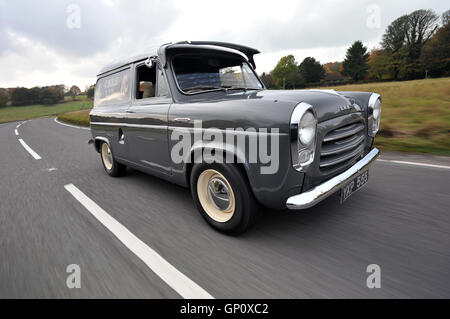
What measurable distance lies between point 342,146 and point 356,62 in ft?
245

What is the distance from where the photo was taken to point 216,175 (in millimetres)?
2576

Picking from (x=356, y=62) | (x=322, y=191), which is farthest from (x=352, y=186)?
(x=356, y=62)

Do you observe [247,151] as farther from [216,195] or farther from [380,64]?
[380,64]

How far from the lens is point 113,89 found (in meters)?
4.21

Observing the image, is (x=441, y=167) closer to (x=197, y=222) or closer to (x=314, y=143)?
(x=314, y=143)

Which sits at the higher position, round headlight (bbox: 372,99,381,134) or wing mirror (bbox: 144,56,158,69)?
wing mirror (bbox: 144,56,158,69)

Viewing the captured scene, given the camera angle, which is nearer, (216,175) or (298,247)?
(298,247)

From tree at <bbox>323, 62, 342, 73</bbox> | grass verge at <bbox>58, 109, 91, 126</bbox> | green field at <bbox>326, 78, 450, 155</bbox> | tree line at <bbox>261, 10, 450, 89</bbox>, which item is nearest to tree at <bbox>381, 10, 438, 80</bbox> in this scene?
tree line at <bbox>261, 10, 450, 89</bbox>

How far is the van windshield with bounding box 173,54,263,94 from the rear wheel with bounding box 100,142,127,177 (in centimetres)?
222

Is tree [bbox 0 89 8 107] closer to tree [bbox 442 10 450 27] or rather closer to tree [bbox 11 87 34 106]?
tree [bbox 11 87 34 106]

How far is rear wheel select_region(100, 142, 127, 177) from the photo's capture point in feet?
15.0

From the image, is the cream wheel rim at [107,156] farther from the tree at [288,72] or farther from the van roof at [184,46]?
the tree at [288,72]
